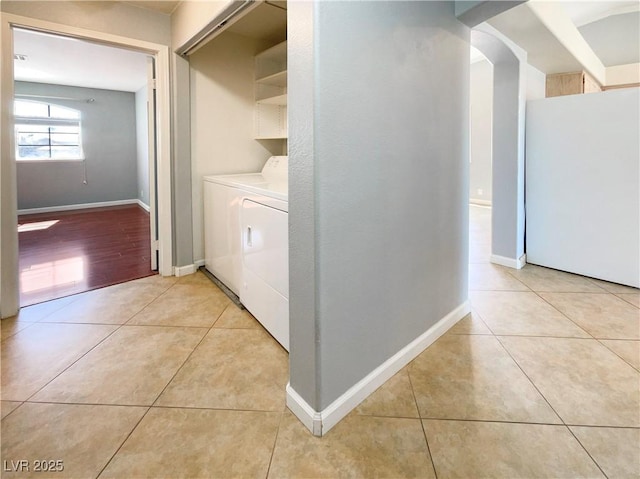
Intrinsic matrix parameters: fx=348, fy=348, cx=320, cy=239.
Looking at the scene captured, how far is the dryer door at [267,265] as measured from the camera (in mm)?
1806

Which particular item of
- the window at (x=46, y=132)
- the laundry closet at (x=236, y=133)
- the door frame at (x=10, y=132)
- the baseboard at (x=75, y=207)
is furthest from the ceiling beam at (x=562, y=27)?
the window at (x=46, y=132)

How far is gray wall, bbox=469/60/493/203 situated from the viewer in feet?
23.1

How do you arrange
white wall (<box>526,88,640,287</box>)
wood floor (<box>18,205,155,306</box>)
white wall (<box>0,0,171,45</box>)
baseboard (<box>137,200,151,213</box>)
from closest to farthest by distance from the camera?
white wall (<box>0,0,171,45</box>), white wall (<box>526,88,640,287</box>), wood floor (<box>18,205,155,306</box>), baseboard (<box>137,200,151,213</box>)

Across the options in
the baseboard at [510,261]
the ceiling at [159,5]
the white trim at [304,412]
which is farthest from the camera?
the baseboard at [510,261]

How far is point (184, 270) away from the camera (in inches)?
125

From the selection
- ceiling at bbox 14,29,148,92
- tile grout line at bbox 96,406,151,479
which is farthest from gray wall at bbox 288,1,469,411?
ceiling at bbox 14,29,148,92

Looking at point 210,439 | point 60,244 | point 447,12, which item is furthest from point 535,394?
point 60,244

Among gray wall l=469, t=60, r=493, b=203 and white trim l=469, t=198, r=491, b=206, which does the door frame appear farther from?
white trim l=469, t=198, r=491, b=206

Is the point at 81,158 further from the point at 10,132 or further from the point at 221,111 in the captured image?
the point at 10,132

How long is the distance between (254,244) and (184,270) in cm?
138

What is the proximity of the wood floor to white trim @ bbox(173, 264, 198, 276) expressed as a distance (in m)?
0.30

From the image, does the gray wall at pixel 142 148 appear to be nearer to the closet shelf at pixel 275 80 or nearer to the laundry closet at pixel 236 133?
the laundry closet at pixel 236 133

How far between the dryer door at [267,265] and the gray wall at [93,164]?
6.19m

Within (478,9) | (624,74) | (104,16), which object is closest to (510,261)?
(478,9)
